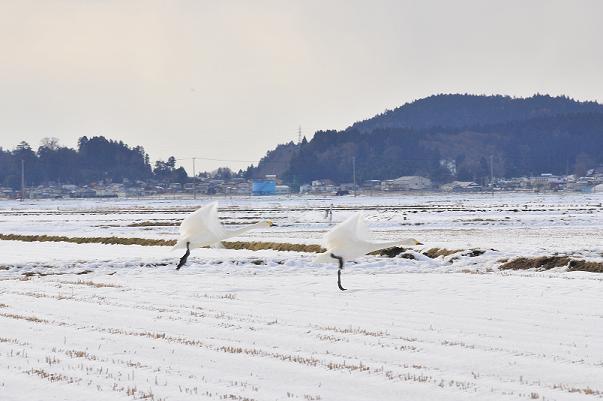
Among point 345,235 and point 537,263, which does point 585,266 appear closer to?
point 537,263

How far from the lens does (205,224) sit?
20.5m

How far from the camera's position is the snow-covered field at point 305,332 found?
948 cm

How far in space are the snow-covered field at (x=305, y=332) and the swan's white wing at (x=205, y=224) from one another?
1.11 m

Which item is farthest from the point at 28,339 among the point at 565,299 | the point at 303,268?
the point at 303,268

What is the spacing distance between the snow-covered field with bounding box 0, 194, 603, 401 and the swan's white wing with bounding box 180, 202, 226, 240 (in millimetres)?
1112

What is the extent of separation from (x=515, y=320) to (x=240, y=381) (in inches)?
222

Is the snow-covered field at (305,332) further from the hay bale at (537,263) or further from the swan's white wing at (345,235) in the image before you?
the swan's white wing at (345,235)

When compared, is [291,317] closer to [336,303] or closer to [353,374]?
[336,303]

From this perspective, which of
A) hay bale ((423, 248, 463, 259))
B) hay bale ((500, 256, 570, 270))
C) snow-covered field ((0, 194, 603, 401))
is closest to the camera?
snow-covered field ((0, 194, 603, 401))

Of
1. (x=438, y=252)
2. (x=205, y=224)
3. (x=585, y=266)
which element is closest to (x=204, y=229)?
(x=205, y=224)

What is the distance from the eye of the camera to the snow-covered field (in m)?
9.48

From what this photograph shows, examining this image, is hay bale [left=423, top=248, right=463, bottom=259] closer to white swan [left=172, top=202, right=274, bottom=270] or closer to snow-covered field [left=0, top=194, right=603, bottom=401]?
snow-covered field [left=0, top=194, right=603, bottom=401]

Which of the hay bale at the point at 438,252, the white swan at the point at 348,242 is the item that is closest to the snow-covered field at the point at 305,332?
the white swan at the point at 348,242

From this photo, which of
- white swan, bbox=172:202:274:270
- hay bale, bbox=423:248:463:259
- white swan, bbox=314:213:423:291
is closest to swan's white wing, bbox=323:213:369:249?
white swan, bbox=314:213:423:291
